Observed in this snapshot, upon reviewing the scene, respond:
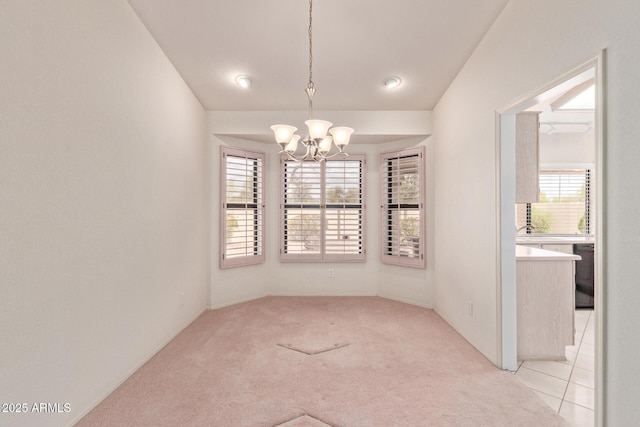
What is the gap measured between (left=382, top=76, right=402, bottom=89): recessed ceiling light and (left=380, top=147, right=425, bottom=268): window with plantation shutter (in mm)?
1017

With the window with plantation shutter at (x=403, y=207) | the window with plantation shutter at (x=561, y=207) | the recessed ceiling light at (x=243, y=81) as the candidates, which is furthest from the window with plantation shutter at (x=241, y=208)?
the window with plantation shutter at (x=561, y=207)

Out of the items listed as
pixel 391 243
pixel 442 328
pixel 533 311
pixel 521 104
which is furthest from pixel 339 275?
pixel 521 104

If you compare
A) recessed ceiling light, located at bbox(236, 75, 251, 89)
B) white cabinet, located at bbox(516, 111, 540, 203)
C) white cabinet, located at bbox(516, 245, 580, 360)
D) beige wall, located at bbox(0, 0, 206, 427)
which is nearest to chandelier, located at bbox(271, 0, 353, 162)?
recessed ceiling light, located at bbox(236, 75, 251, 89)

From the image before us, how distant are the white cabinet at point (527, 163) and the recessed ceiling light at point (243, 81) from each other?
281 centimetres

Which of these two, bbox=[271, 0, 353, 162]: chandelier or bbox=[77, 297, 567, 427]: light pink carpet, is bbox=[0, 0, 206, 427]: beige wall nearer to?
bbox=[77, 297, 567, 427]: light pink carpet

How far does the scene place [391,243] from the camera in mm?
4203

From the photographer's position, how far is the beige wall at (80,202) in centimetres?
134

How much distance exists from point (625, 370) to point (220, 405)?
7.10 ft

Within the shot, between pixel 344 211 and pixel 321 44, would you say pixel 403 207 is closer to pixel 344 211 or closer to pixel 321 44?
pixel 344 211

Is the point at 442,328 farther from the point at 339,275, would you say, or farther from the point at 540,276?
the point at 339,275

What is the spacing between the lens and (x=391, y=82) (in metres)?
3.22

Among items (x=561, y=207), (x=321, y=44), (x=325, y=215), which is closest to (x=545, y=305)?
(x=325, y=215)

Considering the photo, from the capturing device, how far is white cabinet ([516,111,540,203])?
2570 millimetres

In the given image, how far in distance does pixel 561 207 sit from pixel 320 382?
5.12 metres
